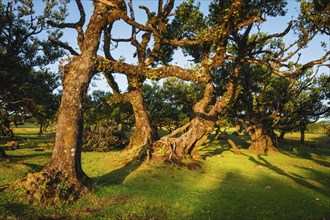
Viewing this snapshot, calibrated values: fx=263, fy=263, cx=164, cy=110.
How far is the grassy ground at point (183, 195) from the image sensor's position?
8367mm

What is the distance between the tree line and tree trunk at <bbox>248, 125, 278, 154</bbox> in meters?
0.12

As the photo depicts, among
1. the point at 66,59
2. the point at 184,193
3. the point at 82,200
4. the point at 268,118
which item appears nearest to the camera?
the point at 82,200

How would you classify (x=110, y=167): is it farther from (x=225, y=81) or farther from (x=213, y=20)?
(x=225, y=81)

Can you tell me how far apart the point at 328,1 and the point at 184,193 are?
648 inches

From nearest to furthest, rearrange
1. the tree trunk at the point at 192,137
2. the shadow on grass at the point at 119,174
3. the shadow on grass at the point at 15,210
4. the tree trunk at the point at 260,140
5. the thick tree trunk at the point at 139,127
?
the shadow on grass at the point at 15,210 < the shadow on grass at the point at 119,174 < the tree trunk at the point at 192,137 < the thick tree trunk at the point at 139,127 < the tree trunk at the point at 260,140

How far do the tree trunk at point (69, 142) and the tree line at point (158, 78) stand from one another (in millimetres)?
37

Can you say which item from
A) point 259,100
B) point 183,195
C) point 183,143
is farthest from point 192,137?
point 259,100

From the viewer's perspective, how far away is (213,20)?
20.9 m

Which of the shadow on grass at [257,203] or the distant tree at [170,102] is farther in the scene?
the distant tree at [170,102]

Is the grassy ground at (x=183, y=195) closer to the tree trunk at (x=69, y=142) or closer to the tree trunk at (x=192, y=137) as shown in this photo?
the tree trunk at (x=69, y=142)

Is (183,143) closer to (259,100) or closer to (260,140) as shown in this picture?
(260,140)

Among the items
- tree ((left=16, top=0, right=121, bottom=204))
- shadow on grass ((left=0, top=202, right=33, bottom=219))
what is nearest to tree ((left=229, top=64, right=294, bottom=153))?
tree ((left=16, top=0, right=121, bottom=204))

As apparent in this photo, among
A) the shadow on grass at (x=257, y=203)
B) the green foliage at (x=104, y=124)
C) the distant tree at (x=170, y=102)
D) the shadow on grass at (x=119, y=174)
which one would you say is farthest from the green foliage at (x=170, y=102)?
the shadow on grass at (x=257, y=203)

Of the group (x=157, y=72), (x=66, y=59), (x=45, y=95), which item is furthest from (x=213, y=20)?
(x=45, y=95)
